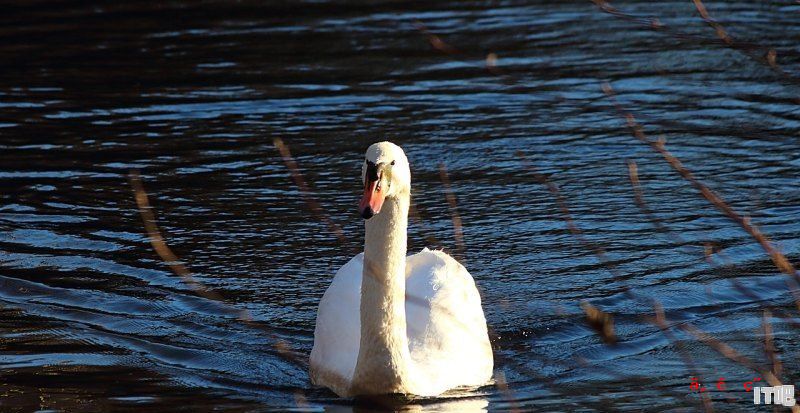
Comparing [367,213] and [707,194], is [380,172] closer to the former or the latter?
[367,213]

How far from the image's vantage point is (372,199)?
6719mm

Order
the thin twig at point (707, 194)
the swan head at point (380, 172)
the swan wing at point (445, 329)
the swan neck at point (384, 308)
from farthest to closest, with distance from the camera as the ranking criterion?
the swan wing at point (445, 329) < the swan neck at point (384, 308) < the swan head at point (380, 172) < the thin twig at point (707, 194)

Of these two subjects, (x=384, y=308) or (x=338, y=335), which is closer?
(x=384, y=308)

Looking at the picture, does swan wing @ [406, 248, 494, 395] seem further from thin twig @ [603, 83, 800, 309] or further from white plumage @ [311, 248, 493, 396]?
thin twig @ [603, 83, 800, 309]

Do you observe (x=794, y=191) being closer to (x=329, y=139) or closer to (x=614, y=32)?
(x=329, y=139)

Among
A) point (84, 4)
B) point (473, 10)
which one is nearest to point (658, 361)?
point (473, 10)

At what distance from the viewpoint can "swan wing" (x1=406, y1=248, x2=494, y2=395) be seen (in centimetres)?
760

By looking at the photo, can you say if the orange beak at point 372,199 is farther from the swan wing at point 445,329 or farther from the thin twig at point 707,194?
the thin twig at point 707,194

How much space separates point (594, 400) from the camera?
733 cm

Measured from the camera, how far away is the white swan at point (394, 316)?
23.2 feet

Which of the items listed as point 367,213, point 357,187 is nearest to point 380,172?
point 367,213

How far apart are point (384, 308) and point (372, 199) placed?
2.50ft

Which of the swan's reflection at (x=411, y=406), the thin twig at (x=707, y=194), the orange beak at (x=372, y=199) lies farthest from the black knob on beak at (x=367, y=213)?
the thin twig at (x=707, y=194)

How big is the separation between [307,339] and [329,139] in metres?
5.13
